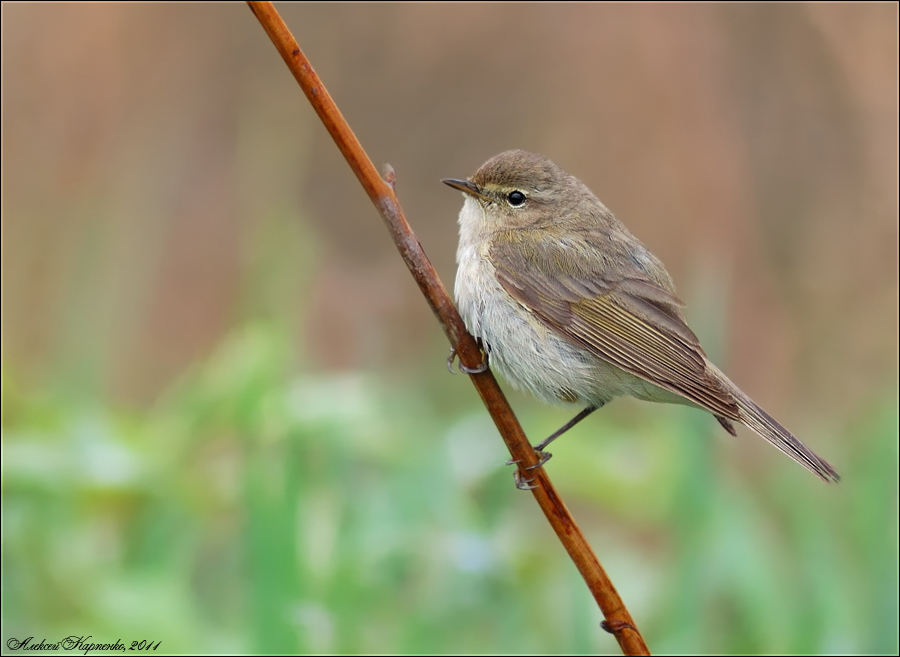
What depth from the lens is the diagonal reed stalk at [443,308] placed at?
1.66m

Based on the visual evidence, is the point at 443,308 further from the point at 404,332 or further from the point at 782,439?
the point at 404,332

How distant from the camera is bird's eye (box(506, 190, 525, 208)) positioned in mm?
3174

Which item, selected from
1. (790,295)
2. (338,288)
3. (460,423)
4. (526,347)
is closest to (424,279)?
(526,347)

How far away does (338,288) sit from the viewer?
225 inches

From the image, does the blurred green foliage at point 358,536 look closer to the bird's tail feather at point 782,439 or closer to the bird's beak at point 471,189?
the bird's tail feather at point 782,439

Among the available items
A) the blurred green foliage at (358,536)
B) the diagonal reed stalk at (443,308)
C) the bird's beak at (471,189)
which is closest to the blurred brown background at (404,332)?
the blurred green foliage at (358,536)

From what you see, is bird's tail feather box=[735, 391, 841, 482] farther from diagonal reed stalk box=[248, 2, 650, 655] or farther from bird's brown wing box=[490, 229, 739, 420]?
diagonal reed stalk box=[248, 2, 650, 655]

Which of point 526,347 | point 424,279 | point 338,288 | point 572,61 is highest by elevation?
point 572,61

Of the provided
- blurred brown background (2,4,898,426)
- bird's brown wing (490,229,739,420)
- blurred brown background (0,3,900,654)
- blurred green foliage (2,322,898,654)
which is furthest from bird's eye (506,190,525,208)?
blurred brown background (2,4,898,426)

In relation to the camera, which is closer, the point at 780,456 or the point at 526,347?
the point at 526,347

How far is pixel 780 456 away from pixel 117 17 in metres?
4.31

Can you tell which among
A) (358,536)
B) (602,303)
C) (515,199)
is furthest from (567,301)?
(358,536)

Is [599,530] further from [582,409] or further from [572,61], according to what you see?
[572,61]

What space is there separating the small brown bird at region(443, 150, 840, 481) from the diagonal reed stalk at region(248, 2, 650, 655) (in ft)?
2.34
